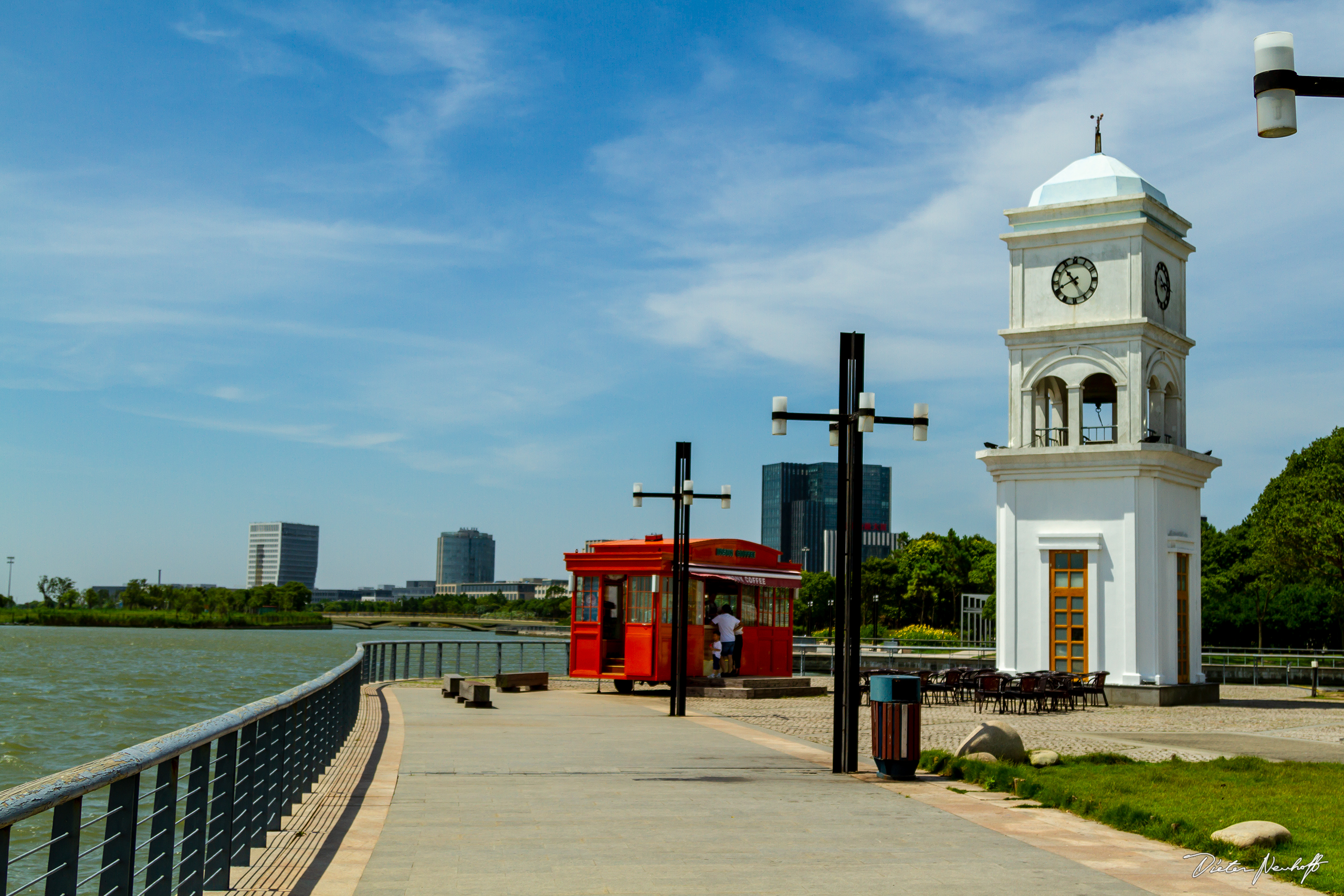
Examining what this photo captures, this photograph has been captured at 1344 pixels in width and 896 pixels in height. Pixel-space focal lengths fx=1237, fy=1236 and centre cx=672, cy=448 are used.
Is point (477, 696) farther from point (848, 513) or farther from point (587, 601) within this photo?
point (848, 513)

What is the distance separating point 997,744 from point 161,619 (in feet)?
480

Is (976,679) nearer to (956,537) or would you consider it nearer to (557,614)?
(956,537)

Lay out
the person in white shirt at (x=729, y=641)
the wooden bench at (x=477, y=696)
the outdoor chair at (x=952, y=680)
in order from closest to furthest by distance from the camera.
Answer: the wooden bench at (x=477, y=696) < the outdoor chair at (x=952, y=680) < the person in white shirt at (x=729, y=641)

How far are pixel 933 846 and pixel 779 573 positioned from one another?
72.1ft

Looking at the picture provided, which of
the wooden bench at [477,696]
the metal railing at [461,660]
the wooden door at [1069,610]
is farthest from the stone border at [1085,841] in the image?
the metal railing at [461,660]

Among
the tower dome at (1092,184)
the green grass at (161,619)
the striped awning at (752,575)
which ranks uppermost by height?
the tower dome at (1092,184)

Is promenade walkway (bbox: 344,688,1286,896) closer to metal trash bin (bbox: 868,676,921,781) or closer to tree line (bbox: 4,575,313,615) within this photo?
metal trash bin (bbox: 868,676,921,781)

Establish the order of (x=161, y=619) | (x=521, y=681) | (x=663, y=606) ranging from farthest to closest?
1. (x=161, y=619)
2. (x=521, y=681)
3. (x=663, y=606)

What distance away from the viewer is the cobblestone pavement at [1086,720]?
17125 mm

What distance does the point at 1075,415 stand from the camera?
2920 cm

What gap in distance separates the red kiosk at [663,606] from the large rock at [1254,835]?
1939 cm

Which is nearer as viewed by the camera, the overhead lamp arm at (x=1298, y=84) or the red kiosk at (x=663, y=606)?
the overhead lamp arm at (x=1298, y=84)

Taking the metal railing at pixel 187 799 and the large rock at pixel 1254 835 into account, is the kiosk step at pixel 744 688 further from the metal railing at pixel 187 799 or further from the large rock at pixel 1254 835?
the large rock at pixel 1254 835
